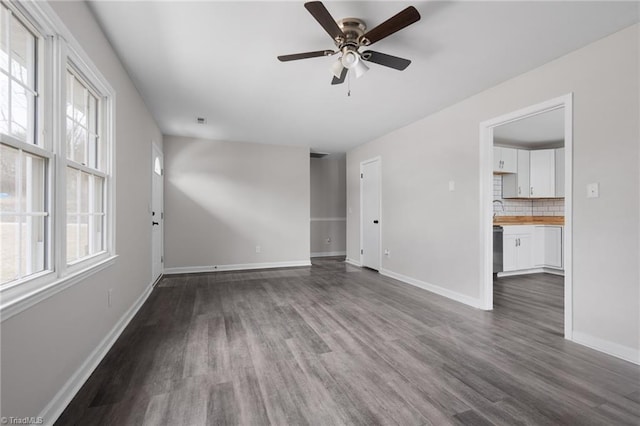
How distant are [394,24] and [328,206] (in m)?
5.67

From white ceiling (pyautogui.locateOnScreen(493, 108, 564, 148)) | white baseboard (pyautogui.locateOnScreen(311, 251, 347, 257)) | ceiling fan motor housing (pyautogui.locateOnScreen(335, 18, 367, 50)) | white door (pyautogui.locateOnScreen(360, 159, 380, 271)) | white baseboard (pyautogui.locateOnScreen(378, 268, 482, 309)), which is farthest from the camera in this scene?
white baseboard (pyautogui.locateOnScreen(311, 251, 347, 257))

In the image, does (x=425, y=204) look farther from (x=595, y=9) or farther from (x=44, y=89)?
(x=44, y=89)

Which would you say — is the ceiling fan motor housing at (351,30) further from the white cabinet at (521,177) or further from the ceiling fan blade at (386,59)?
the white cabinet at (521,177)

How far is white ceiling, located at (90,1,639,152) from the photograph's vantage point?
1.87 meters

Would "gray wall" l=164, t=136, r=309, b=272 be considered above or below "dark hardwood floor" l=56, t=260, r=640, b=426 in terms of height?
Result: above

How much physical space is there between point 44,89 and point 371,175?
15.1ft

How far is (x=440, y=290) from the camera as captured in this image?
369 cm

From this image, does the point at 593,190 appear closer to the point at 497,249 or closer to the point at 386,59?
the point at 386,59

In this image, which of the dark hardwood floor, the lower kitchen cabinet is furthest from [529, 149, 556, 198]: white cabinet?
the dark hardwood floor

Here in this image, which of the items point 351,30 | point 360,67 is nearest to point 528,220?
point 360,67

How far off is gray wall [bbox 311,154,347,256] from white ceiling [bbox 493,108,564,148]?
3621 millimetres

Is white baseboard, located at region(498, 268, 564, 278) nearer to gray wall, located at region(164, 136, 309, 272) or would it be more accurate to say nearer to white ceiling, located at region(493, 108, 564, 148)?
white ceiling, located at region(493, 108, 564, 148)

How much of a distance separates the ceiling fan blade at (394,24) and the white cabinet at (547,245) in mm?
4799

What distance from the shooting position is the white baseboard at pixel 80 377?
1.39m
